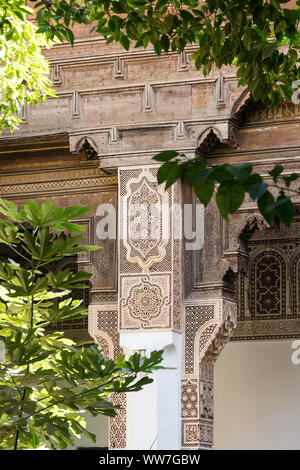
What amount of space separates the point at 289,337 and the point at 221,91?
3.35 meters

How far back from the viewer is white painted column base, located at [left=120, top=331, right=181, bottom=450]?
748 centimetres

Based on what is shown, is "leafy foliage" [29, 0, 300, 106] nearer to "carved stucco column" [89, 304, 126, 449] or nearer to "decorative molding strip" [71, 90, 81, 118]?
"decorative molding strip" [71, 90, 81, 118]

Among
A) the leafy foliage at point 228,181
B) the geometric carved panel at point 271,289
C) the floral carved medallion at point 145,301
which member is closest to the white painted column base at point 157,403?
the floral carved medallion at point 145,301

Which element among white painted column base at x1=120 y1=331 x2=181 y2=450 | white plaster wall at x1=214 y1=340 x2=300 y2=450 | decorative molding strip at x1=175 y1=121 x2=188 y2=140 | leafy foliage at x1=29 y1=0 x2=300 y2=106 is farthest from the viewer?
white plaster wall at x1=214 y1=340 x2=300 y2=450

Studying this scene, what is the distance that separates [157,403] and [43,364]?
365 centimetres

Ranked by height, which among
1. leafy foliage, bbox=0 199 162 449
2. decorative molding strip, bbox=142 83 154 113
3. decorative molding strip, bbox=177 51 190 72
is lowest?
leafy foliage, bbox=0 199 162 449

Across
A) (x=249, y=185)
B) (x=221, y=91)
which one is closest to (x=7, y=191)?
(x=221, y=91)

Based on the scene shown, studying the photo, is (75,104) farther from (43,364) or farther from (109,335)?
(43,364)

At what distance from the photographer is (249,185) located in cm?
229

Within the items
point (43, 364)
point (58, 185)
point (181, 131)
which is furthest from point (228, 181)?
point (58, 185)

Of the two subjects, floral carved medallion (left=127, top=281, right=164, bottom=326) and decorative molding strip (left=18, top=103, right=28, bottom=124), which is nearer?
floral carved medallion (left=127, top=281, right=164, bottom=326)

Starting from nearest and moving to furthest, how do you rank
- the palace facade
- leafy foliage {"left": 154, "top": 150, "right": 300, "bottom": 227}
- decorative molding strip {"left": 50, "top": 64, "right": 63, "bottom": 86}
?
leafy foliage {"left": 154, "top": 150, "right": 300, "bottom": 227}
the palace facade
decorative molding strip {"left": 50, "top": 64, "right": 63, "bottom": 86}

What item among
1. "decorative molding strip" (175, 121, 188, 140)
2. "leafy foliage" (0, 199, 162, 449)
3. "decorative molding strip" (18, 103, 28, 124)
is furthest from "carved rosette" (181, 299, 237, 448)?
"leafy foliage" (0, 199, 162, 449)

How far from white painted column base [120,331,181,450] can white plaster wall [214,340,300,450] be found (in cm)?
277
